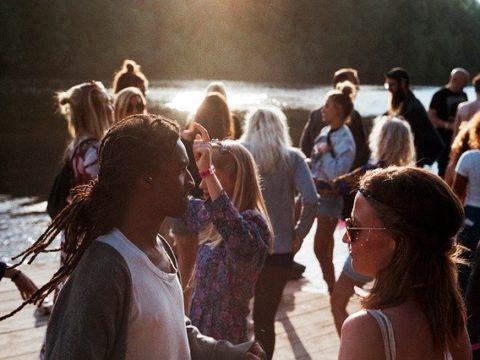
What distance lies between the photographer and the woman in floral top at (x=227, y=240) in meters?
3.16

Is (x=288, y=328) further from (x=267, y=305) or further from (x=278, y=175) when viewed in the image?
(x=278, y=175)

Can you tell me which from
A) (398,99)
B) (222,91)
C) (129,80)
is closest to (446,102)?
(398,99)

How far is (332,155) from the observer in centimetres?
616

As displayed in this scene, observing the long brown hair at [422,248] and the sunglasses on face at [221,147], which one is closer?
the long brown hair at [422,248]

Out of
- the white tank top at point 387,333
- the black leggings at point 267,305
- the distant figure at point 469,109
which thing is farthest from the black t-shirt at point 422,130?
the white tank top at point 387,333

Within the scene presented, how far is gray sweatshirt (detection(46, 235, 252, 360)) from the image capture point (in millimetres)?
1805

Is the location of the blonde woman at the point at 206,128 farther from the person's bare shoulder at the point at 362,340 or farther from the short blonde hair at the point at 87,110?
→ the person's bare shoulder at the point at 362,340

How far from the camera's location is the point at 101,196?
80.7 inches

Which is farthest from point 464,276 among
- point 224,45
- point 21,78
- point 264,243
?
point 224,45

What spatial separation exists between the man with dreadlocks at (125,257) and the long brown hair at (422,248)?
1.75ft

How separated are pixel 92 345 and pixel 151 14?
69.7m

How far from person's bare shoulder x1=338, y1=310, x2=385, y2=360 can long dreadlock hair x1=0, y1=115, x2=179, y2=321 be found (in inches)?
26.4

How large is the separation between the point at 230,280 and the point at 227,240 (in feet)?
0.73

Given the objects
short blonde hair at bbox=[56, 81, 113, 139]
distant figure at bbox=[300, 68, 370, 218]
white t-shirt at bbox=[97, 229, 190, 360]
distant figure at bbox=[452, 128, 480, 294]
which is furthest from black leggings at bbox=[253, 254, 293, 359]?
white t-shirt at bbox=[97, 229, 190, 360]
